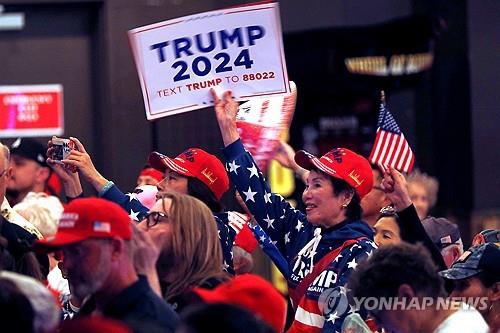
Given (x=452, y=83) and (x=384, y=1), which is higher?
(x=384, y=1)

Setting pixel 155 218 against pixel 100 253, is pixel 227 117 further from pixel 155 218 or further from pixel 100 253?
pixel 100 253

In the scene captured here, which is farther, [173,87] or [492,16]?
[492,16]

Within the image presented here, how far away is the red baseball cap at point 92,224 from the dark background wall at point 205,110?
585 centimetres

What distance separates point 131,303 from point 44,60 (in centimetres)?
713

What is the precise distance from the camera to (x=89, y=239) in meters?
4.62

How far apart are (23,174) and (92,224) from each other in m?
4.15

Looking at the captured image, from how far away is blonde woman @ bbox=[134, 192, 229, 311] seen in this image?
5.20 metres

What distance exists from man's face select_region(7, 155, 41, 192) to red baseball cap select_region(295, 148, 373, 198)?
2.68 meters

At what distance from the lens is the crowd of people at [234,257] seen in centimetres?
421

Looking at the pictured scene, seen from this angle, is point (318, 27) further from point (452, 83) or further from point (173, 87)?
point (173, 87)

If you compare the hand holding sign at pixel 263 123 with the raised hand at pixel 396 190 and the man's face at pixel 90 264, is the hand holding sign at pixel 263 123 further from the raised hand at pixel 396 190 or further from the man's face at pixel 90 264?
the man's face at pixel 90 264

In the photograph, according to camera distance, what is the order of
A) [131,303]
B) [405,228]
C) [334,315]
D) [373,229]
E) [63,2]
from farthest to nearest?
1. [63,2]
2. [373,229]
3. [405,228]
4. [334,315]
5. [131,303]

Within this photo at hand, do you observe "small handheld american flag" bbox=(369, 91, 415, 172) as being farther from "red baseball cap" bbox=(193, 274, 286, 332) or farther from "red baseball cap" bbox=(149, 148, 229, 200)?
"red baseball cap" bbox=(193, 274, 286, 332)

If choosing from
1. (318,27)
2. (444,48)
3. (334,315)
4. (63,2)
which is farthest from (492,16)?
(334,315)
